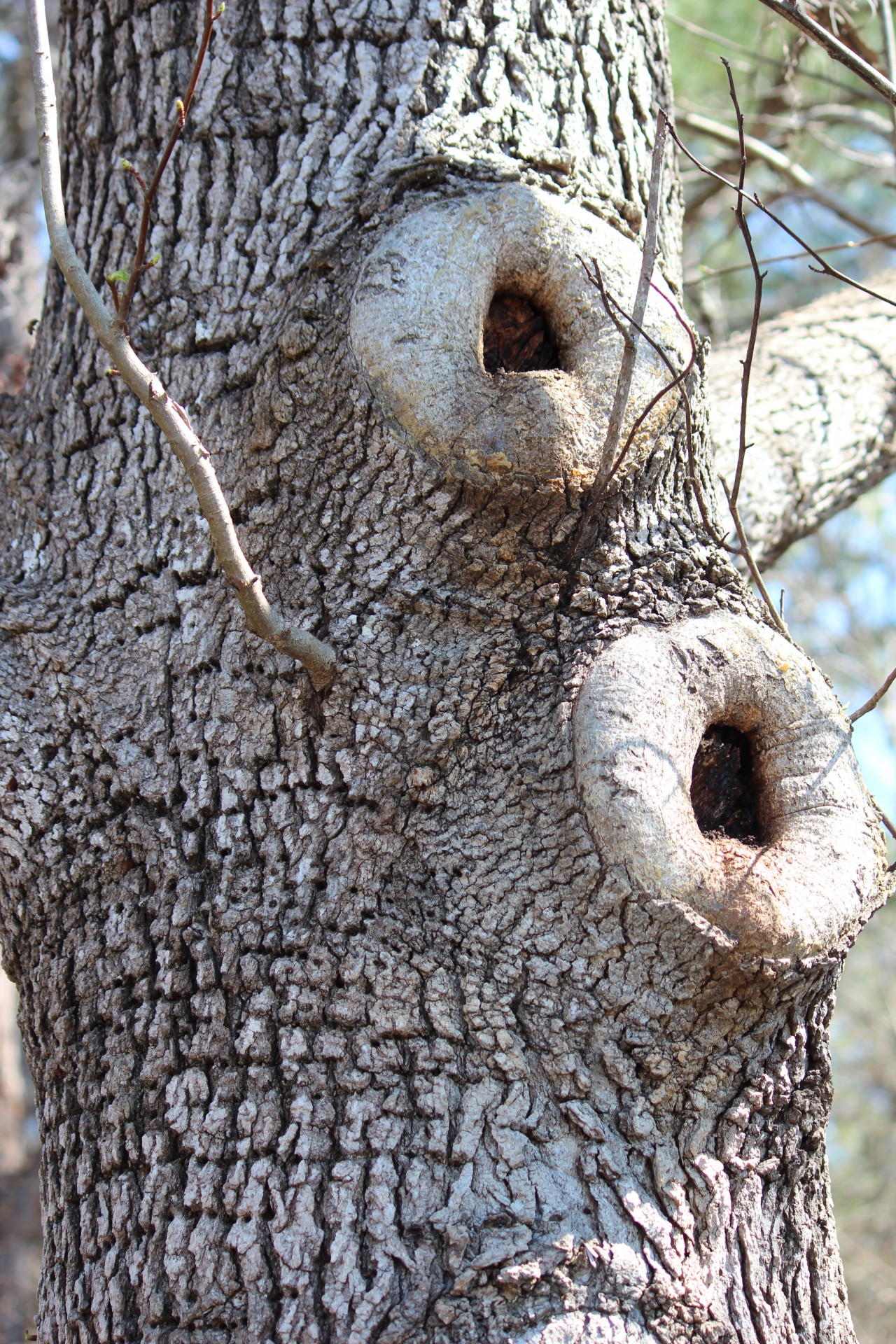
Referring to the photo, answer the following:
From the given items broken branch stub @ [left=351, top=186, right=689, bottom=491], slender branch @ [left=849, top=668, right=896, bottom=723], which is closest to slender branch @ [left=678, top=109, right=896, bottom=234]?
broken branch stub @ [left=351, top=186, right=689, bottom=491]

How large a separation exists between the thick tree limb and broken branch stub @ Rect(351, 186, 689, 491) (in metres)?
0.61

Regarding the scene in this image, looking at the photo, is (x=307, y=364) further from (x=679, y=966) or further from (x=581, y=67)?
(x=679, y=966)

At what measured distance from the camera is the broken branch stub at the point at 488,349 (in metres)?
1.22

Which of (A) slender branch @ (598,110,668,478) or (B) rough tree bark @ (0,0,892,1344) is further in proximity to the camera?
(A) slender branch @ (598,110,668,478)

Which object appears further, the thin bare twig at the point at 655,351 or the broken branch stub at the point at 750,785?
the thin bare twig at the point at 655,351

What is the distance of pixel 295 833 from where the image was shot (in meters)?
1.20

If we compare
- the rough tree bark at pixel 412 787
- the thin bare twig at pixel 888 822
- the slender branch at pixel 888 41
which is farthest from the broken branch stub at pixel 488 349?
the slender branch at pixel 888 41

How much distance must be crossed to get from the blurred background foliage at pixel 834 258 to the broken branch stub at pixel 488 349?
0.45m

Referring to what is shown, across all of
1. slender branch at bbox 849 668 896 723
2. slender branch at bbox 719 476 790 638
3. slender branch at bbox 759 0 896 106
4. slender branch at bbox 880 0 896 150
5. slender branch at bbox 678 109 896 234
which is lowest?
slender branch at bbox 849 668 896 723

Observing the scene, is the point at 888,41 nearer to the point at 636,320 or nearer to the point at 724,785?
the point at 636,320

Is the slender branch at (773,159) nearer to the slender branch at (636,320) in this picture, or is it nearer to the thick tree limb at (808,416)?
the thick tree limb at (808,416)

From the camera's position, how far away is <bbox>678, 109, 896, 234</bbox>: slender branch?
8.10ft

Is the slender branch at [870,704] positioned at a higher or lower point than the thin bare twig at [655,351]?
lower

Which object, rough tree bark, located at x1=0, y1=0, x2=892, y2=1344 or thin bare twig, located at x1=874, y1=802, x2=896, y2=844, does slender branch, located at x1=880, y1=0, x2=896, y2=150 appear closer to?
rough tree bark, located at x1=0, y1=0, x2=892, y2=1344
